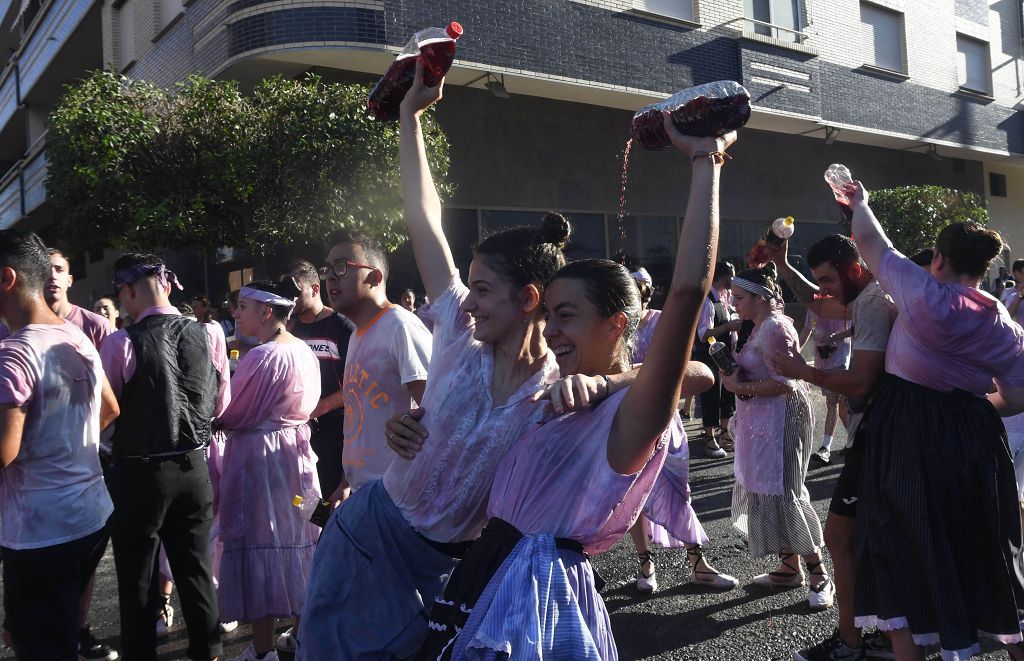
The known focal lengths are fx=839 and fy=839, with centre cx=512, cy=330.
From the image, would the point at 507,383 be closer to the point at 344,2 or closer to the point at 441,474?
the point at 441,474

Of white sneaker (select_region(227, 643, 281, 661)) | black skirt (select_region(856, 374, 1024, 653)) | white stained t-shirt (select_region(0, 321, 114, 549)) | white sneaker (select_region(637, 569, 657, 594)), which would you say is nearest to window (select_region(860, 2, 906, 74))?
white sneaker (select_region(637, 569, 657, 594))

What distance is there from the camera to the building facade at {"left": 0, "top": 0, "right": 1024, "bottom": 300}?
41.3 ft

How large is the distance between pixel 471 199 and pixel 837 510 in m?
11.0

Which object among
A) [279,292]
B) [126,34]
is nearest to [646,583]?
[279,292]

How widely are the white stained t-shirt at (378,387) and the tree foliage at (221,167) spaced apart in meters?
6.96

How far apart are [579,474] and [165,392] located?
2750mm

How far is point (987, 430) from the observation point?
11.1ft

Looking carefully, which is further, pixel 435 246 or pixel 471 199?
pixel 471 199

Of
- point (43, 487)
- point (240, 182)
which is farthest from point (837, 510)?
point (240, 182)

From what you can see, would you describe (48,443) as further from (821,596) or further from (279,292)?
(821,596)

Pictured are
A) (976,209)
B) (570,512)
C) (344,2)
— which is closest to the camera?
(570,512)

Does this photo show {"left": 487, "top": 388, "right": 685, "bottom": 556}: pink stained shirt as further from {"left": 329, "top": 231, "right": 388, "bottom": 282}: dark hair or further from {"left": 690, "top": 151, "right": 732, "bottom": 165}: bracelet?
{"left": 329, "top": 231, "right": 388, "bottom": 282}: dark hair

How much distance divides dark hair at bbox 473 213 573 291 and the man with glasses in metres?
1.06

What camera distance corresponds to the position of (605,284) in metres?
2.14
